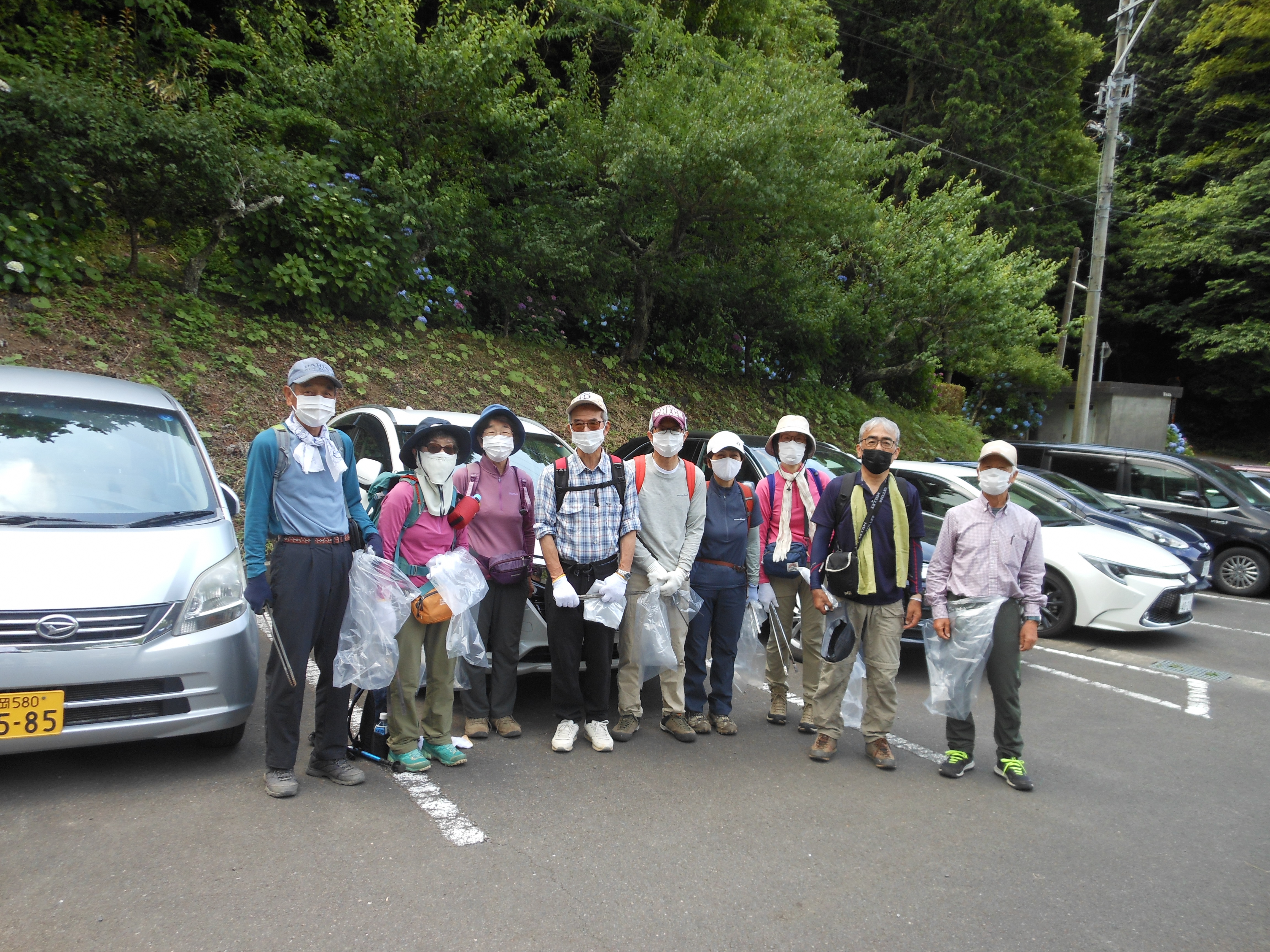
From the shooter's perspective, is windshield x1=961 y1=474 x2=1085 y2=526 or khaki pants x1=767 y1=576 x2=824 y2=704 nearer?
khaki pants x1=767 y1=576 x2=824 y2=704

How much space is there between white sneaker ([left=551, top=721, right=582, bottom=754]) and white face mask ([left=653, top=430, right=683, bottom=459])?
1639mm

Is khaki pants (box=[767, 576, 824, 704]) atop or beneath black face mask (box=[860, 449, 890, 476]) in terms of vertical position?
beneath

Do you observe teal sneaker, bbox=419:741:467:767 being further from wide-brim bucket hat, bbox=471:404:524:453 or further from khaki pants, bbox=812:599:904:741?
khaki pants, bbox=812:599:904:741

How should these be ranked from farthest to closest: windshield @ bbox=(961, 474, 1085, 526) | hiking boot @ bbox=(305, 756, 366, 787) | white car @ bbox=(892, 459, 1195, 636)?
windshield @ bbox=(961, 474, 1085, 526) < white car @ bbox=(892, 459, 1195, 636) < hiking boot @ bbox=(305, 756, 366, 787)

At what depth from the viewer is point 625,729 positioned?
190 inches

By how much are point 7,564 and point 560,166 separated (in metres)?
10.8

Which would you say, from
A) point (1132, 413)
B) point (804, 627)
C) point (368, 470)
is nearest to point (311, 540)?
point (368, 470)

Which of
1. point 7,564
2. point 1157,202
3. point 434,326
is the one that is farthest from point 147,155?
point 1157,202

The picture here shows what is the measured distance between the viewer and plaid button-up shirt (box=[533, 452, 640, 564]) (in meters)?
4.63

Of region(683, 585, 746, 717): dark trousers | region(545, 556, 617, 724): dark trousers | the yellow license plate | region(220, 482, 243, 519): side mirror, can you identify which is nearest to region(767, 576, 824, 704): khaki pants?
region(683, 585, 746, 717): dark trousers

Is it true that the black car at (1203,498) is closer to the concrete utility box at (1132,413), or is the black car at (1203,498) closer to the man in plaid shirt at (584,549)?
the man in plaid shirt at (584,549)

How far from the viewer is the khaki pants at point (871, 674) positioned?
466 cm

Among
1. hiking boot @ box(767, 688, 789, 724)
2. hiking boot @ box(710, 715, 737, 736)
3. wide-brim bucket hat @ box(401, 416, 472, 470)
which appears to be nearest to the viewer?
wide-brim bucket hat @ box(401, 416, 472, 470)

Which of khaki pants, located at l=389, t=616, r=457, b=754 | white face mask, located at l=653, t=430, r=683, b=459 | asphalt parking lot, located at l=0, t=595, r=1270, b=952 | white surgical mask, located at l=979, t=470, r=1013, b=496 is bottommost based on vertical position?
asphalt parking lot, located at l=0, t=595, r=1270, b=952
